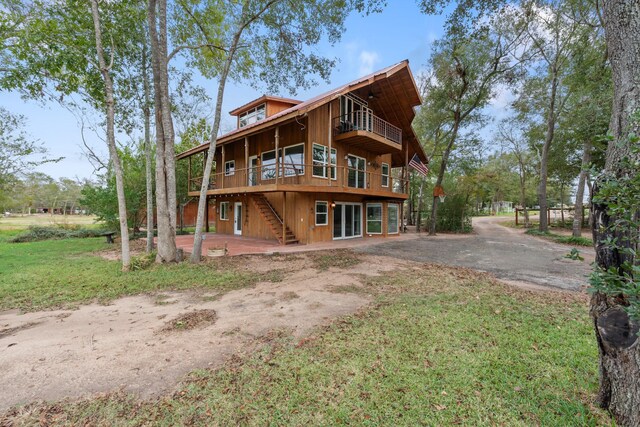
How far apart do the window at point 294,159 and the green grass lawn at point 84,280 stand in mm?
6284

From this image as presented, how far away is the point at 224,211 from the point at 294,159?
761 cm

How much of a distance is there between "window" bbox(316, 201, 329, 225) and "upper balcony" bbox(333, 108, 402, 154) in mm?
3465

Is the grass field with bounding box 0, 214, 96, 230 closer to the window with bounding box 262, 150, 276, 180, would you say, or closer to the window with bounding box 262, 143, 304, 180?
the window with bounding box 262, 150, 276, 180

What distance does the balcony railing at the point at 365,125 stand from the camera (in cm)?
1364

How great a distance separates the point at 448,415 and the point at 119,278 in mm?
7609

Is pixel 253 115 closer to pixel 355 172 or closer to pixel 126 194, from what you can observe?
pixel 355 172

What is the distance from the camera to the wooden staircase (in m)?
12.7

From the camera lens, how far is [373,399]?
2.39 m

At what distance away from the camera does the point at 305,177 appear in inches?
496

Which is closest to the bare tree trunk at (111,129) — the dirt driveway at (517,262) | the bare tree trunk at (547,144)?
the dirt driveway at (517,262)

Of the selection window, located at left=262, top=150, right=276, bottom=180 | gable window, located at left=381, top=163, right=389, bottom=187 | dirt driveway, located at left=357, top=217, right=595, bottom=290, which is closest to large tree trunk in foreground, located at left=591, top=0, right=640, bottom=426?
dirt driveway, located at left=357, top=217, right=595, bottom=290

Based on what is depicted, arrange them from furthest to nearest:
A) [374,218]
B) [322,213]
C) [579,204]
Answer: [374,218] → [579,204] → [322,213]

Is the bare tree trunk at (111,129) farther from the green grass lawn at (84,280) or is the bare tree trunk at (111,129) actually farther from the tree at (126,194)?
the tree at (126,194)

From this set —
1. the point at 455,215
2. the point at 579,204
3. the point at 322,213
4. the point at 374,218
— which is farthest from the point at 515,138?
the point at 322,213
